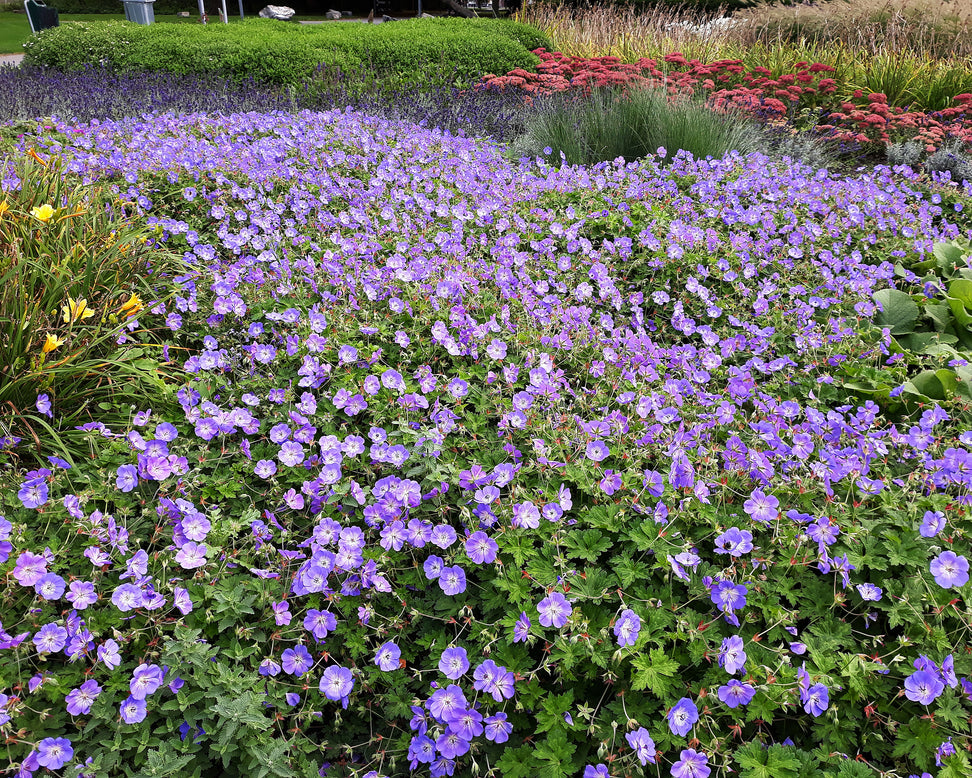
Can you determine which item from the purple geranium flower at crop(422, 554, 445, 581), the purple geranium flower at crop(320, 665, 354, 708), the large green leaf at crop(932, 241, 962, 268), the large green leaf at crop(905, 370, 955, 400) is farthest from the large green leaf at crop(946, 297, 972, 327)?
the purple geranium flower at crop(320, 665, 354, 708)

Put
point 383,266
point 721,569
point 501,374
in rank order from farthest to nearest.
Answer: point 383,266, point 501,374, point 721,569

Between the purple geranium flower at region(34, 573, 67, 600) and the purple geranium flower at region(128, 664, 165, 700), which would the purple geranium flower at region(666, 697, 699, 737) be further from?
the purple geranium flower at region(34, 573, 67, 600)

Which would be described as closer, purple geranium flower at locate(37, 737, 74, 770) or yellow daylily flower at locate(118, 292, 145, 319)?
purple geranium flower at locate(37, 737, 74, 770)

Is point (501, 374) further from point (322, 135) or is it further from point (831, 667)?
point (322, 135)

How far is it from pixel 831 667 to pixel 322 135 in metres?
4.74

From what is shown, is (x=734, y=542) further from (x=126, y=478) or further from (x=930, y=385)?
(x=126, y=478)

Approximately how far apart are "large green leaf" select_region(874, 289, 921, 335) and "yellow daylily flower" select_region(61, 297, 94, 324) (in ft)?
12.5

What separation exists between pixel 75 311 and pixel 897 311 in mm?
3941

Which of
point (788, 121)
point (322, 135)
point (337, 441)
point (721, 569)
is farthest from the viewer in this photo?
point (788, 121)

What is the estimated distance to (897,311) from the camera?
3359 millimetres

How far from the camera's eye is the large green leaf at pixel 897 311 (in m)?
3.34

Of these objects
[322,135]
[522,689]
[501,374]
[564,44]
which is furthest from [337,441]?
[564,44]

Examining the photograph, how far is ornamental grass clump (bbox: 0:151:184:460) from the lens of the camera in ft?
7.93

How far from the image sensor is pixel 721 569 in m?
1.82
